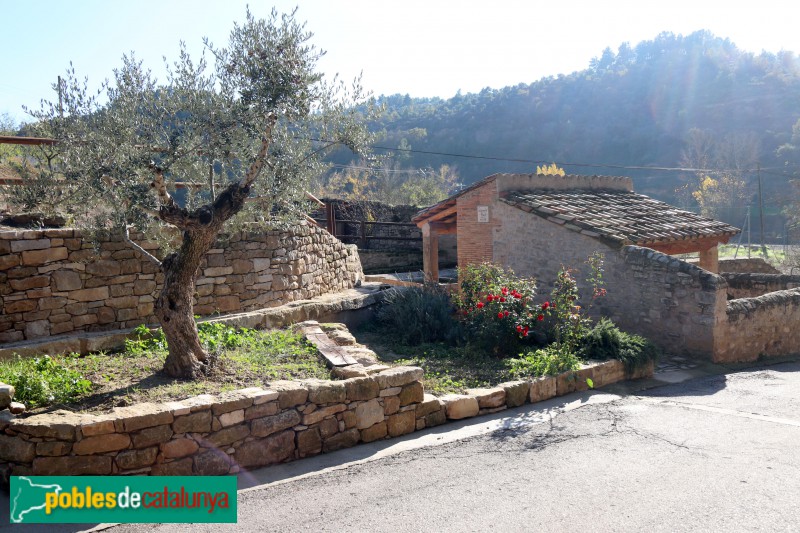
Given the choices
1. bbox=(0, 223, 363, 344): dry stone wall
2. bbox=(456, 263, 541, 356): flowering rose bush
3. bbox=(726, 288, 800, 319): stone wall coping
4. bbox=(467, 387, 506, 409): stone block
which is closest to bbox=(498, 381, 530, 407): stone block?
bbox=(467, 387, 506, 409): stone block

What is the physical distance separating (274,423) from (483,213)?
341 inches

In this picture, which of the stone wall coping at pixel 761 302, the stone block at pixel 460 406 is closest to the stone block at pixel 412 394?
the stone block at pixel 460 406

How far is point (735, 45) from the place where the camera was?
67.0m

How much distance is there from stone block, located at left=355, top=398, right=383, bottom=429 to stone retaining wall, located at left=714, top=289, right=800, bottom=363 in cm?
700

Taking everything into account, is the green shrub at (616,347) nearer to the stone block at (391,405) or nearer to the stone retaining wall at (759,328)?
the stone retaining wall at (759,328)

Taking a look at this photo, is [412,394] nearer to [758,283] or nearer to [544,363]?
[544,363]

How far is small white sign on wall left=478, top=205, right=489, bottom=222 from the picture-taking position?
517 inches

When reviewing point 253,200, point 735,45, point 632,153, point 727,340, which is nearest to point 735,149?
point 632,153

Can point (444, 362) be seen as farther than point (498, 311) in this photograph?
No

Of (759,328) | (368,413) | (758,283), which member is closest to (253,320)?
(368,413)

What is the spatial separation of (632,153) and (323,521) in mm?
51700

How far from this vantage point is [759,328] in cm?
1135

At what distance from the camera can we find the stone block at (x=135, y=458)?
15.7 feet

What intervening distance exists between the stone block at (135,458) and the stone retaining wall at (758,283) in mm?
13777
